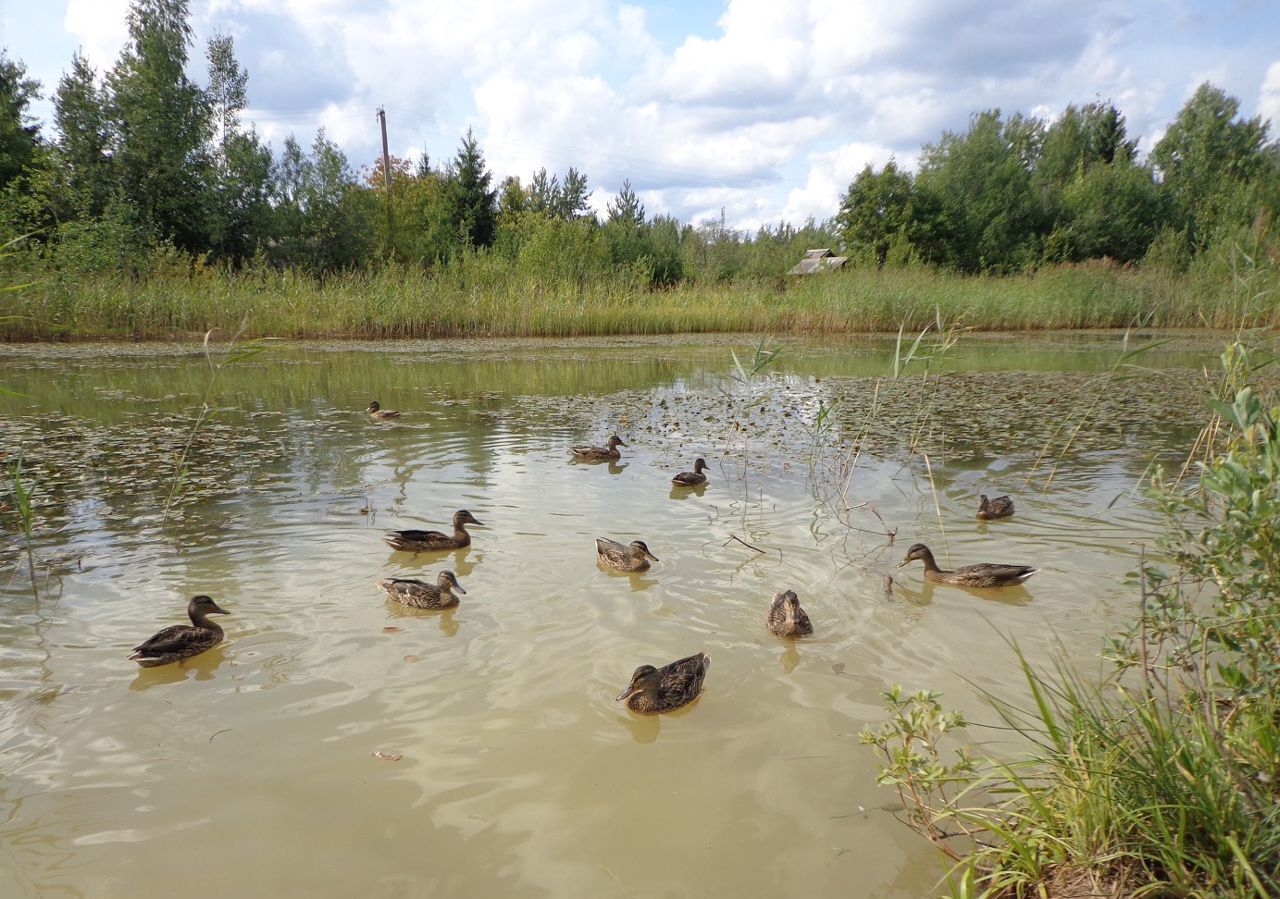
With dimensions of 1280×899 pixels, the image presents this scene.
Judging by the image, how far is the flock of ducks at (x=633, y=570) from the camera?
349 cm

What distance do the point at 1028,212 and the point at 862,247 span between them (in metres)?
13.0

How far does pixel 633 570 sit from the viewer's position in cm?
512

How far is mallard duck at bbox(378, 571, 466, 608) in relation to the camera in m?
4.55

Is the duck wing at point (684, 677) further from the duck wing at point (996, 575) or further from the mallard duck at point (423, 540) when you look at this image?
the mallard duck at point (423, 540)

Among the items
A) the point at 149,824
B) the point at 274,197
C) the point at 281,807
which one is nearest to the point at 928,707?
the point at 281,807

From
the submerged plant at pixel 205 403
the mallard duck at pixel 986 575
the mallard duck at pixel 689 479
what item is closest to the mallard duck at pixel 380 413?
the submerged plant at pixel 205 403

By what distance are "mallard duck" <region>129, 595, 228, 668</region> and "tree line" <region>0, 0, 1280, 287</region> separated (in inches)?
790

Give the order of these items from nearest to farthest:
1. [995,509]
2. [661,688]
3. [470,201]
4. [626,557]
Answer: [661,688]
[626,557]
[995,509]
[470,201]

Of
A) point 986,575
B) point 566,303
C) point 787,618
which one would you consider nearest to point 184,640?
point 787,618

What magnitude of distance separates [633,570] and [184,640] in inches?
103

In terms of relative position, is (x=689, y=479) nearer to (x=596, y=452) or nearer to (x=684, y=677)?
(x=596, y=452)

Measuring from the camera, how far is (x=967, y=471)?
7852mm

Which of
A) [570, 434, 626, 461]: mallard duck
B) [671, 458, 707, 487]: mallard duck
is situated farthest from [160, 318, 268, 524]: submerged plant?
[671, 458, 707, 487]: mallard duck

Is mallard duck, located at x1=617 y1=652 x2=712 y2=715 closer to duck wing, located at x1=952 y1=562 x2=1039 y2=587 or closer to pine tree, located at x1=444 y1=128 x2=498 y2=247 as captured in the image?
duck wing, located at x1=952 y1=562 x2=1039 y2=587
